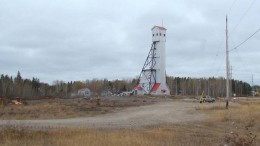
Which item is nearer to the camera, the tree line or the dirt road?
the dirt road

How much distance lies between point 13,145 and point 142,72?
75.0 meters

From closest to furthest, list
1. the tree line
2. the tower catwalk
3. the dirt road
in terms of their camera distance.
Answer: the dirt road, the tower catwalk, the tree line

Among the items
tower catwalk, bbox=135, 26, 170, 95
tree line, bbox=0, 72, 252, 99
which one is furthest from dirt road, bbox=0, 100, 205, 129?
tree line, bbox=0, 72, 252, 99

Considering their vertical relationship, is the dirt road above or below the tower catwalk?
below

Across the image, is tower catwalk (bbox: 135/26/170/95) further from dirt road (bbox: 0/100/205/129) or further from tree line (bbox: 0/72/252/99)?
tree line (bbox: 0/72/252/99)

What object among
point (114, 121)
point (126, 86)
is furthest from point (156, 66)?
point (126, 86)

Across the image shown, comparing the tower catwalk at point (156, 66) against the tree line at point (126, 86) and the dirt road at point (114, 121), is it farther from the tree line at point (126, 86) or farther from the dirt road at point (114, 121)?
the tree line at point (126, 86)

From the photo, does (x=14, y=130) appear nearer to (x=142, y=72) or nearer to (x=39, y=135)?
(x=39, y=135)

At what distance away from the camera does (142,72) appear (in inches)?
3494

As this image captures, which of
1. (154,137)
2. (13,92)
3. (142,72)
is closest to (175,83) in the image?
(13,92)

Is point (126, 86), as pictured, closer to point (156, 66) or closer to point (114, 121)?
point (156, 66)

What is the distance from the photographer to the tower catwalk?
279ft

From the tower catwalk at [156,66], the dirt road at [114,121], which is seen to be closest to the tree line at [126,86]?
the tower catwalk at [156,66]

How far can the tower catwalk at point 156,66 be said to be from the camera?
85125 mm
